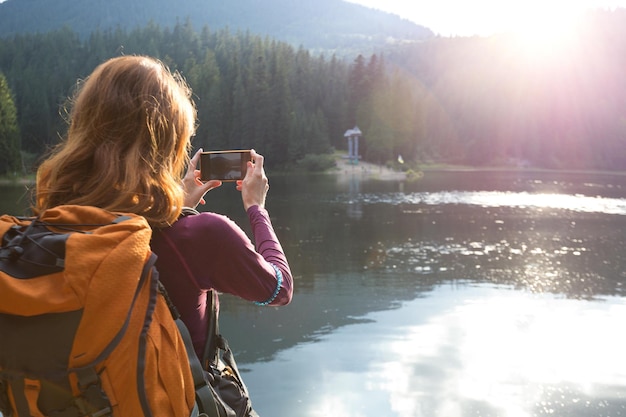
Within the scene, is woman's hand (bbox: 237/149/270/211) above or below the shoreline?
above

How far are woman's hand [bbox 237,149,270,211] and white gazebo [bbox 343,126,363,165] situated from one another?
204 ft

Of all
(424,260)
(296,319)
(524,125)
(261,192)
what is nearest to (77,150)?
(261,192)

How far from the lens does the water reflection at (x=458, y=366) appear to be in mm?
6633

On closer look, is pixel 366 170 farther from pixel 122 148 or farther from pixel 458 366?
pixel 122 148

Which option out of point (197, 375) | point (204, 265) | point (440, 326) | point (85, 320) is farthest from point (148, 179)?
point (440, 326)

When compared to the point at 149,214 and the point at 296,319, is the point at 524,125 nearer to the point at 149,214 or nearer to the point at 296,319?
the point at 296,319

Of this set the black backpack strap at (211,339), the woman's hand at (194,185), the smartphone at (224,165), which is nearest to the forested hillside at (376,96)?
the woman's hand at (194,185)

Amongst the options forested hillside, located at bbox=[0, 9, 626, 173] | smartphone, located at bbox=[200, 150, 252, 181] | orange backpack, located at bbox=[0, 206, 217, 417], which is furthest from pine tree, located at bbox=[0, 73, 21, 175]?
orange backpack, located at bbox=[0, 206, 217, 417]

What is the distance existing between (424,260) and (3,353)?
48.5 ft

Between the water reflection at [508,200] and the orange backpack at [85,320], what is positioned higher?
the orange backpack at [85,320]

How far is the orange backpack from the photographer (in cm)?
122

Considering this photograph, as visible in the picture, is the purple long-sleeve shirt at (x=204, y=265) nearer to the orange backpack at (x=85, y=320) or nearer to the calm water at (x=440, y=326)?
the orange backpack at (x=85, y=320)

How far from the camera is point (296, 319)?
998 cm

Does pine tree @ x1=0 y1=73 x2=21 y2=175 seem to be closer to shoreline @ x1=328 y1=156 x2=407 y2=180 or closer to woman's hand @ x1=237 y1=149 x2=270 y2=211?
shoreline @ x1=328 y1=156 x2=407 y2=180
